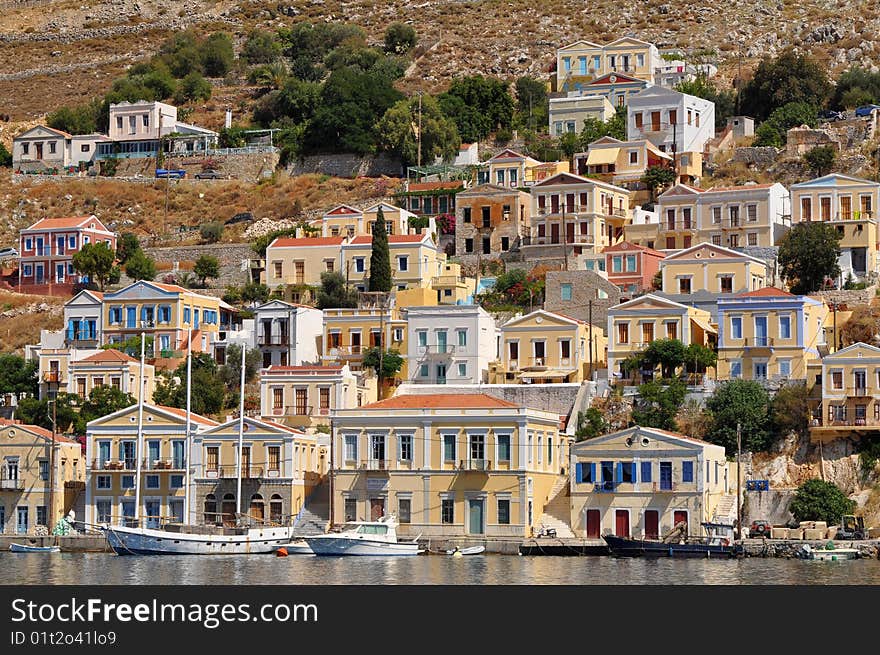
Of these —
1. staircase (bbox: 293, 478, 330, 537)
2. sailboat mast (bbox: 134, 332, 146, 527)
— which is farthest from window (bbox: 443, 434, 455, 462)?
sailboat mast (bbox: 134, 332, 146, 527)

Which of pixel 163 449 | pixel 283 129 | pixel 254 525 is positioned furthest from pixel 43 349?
pixel 283 129

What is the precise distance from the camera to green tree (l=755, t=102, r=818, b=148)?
387 ft

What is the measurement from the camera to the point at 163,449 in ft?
278

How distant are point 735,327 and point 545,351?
918 cm

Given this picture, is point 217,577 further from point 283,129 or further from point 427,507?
point 283,129

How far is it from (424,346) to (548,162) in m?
28.6

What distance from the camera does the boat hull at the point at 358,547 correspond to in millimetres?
74875

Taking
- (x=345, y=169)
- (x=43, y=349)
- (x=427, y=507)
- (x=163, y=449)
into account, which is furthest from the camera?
(x=345, y=169)

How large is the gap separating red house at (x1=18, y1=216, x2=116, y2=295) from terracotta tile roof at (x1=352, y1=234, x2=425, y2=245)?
1682cm

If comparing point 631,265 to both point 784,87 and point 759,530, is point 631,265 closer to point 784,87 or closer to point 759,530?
point 759,530

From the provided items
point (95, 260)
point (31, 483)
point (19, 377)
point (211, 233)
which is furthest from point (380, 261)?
point (31, 483)

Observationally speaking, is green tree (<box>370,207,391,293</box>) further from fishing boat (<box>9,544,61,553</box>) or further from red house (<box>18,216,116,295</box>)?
fishing boat (<box>9,544,61,553</box>)

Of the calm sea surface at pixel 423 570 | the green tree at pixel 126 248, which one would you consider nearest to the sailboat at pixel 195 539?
the calm sea surface at pixel 423 570

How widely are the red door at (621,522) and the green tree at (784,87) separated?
52.1 meters
